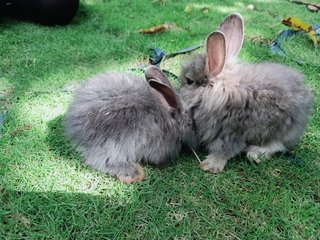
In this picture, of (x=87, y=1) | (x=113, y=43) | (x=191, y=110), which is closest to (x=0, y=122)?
(x=191, y=110)

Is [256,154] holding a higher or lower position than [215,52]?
lower

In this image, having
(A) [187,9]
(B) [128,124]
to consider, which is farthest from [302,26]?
(B) [128,124]

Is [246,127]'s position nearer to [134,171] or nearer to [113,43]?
[134,171]

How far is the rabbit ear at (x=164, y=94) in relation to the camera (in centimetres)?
232

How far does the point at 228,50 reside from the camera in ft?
8.28

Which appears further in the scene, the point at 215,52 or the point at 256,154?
the point at 256,154

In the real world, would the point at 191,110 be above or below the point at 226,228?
above

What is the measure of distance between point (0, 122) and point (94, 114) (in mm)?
671

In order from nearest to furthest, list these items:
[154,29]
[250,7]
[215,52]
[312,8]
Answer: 1. [215,52]
2. [154,29]
3. [250,7]
4. [312,8]

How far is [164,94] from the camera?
2.40 meters

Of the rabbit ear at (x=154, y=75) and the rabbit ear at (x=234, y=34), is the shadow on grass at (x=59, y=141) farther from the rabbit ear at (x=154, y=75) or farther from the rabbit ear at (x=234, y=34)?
the rabbit ear at (x=234, y=34)

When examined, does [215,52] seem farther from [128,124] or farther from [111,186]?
[111,186]

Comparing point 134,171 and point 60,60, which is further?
point 60,60

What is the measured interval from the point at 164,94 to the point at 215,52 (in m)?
0.38
